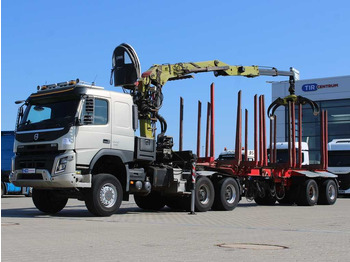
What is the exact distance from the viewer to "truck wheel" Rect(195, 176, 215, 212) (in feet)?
54.6

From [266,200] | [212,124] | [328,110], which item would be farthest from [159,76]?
[328,110]

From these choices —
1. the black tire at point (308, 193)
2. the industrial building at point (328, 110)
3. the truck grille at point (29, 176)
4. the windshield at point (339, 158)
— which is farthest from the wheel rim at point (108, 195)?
the industrial building at point (328, 110)

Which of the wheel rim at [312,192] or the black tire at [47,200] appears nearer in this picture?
the black tire at [47,200]

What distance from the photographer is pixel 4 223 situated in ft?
39.8

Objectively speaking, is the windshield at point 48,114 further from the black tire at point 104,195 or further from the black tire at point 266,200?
the black tire at point 266,200

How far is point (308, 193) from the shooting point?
21328 mm

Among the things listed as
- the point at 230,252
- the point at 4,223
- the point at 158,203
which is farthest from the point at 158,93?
the point at 230,252

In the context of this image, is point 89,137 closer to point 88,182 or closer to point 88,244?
point 88,182

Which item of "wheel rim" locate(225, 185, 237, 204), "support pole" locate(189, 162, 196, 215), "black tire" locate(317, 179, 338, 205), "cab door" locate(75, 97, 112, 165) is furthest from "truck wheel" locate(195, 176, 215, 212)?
"black tire" locate(317, 179, 338, 205)

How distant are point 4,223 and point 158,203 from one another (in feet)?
21.7

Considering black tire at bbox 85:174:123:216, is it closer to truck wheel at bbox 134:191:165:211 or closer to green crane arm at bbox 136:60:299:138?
green crane arm at bbox 136:60:299:138

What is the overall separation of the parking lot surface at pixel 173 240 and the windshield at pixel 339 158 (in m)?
17.2

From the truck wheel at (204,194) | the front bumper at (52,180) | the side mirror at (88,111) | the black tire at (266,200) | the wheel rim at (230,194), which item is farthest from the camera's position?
the black tire at (266,200)

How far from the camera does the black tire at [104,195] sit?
13.9 metres
